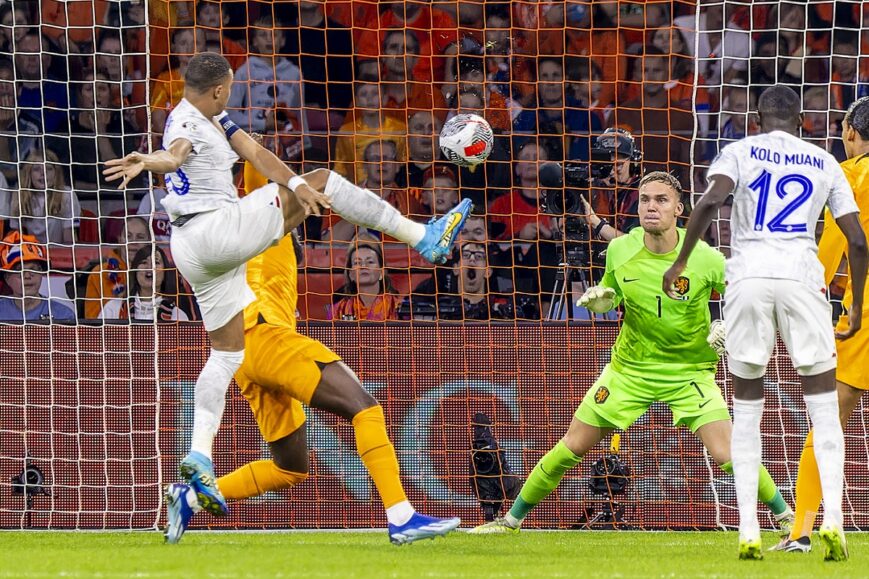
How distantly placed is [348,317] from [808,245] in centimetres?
522

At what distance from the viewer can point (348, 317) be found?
1073 cm

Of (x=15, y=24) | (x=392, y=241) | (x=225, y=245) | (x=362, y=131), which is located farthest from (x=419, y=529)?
(x=15, y=24)

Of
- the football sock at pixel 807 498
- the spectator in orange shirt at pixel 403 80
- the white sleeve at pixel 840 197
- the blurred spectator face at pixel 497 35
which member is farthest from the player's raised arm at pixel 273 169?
the blurred spectator face at pixel 497 35

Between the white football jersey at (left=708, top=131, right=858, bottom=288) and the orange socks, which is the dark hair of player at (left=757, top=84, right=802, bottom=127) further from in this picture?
the orange socks

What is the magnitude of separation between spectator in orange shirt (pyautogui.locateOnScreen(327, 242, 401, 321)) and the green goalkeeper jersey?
336 cm

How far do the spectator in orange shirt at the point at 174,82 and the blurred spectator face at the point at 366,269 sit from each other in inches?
86.9

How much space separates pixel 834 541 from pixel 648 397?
1.71 meters

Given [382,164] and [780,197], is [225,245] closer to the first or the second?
[780,197]

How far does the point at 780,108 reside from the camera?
6094 mm

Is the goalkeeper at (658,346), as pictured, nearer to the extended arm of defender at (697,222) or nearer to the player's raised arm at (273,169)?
the extended arm of defender at (697,222)

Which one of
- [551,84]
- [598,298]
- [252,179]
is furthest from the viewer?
[551,84]

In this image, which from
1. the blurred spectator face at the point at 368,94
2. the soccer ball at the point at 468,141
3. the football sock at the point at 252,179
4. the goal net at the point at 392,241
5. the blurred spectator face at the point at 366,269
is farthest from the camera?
the blurred spectator face at the point at 368,94

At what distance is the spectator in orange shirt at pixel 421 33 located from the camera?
12125 millimetres

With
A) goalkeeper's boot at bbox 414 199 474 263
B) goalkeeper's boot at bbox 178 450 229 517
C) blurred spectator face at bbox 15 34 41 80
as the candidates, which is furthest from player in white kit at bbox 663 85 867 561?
blurred spectator face at bbox 15 34 41 80
